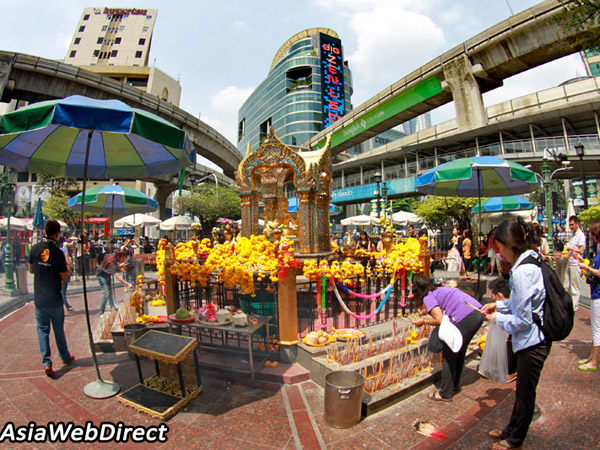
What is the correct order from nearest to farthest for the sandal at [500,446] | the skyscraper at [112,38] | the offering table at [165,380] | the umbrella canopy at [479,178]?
the sandal at [500,446], the offering table at [165,380], the umbrella canopy at [479,178], the skyscraper at [112,38]

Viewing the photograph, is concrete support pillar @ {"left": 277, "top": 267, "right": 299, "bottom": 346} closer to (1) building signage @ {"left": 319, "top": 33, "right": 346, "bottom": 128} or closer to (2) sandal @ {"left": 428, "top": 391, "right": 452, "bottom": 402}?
(2) sandal @ {"left": 428, "top": 391, "right": 452, "bottom": 402}

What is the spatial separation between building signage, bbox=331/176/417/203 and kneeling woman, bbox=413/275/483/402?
33.5 metres

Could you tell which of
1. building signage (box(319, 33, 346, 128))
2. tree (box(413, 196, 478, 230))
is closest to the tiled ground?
tree (box(413, 196, 478, 230))

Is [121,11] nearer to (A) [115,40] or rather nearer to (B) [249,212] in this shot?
(A) [115,40]

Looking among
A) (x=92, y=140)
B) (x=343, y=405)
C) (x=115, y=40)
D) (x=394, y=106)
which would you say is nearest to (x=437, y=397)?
(x=343, y=405)

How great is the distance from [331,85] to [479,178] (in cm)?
6920

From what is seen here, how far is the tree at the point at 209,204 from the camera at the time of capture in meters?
32.5

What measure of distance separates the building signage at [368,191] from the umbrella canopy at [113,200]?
1196 inches

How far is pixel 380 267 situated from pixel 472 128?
26612 mm

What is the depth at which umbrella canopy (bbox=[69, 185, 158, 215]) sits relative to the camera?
407 inches

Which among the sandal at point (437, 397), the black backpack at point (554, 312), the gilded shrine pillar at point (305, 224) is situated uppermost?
the gilded shrine pillar at point (305, 224)

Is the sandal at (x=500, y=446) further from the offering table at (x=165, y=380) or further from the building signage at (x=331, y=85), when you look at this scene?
the building signage at (x=331, y=85)

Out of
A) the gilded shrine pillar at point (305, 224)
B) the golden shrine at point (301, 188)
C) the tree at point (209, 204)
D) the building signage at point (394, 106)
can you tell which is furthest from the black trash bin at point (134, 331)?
the building signage at point (394, 106)

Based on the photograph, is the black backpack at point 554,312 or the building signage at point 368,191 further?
the building signage at point 368,191
